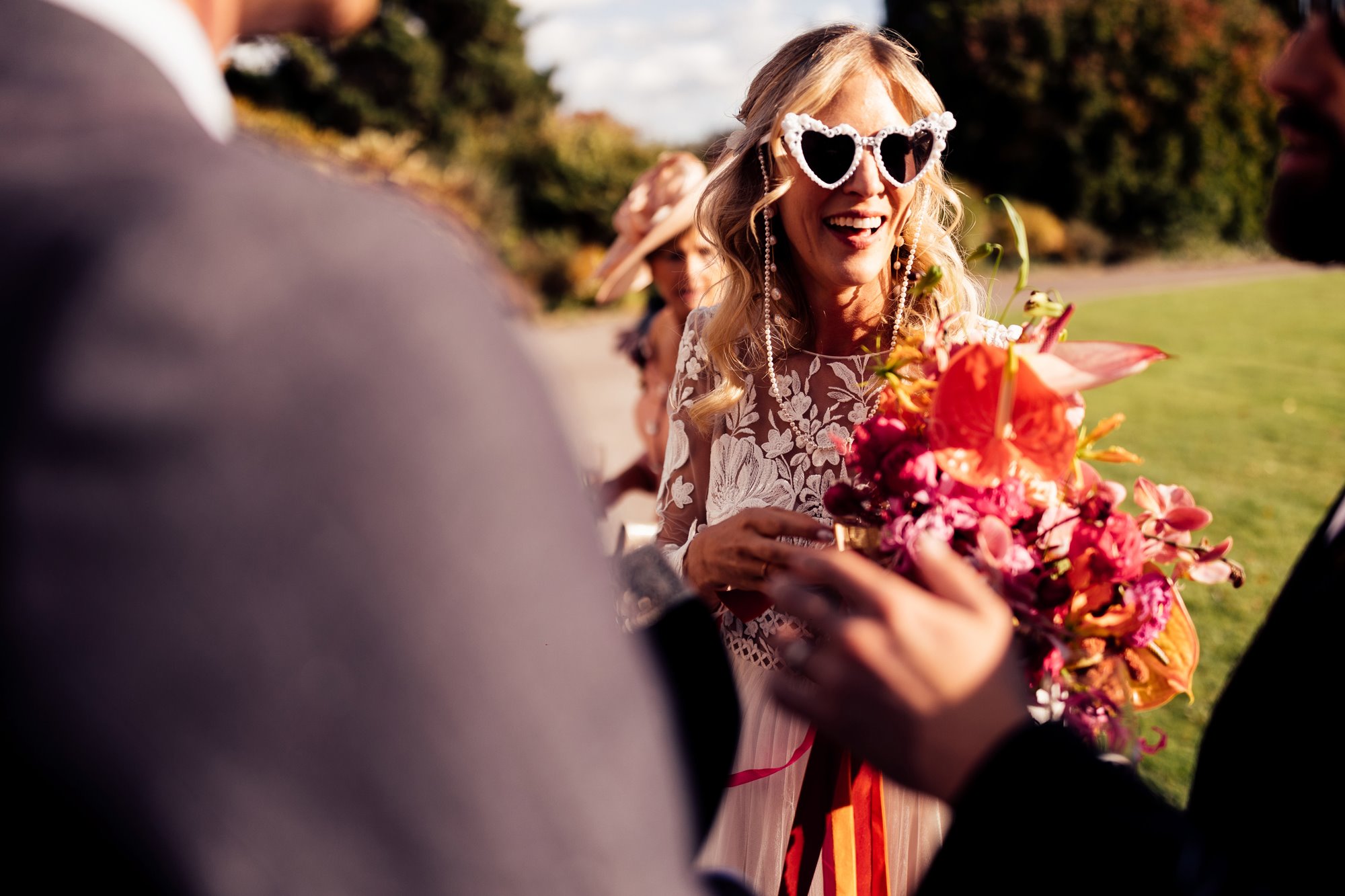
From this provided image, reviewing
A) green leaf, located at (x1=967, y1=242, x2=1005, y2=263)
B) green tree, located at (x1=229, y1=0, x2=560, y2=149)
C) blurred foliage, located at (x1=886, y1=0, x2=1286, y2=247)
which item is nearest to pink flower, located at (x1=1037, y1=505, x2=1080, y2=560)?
green leaf, located at (x1=967, y1=242, x2=1005, y2=263)

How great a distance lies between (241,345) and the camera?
23.1 inches

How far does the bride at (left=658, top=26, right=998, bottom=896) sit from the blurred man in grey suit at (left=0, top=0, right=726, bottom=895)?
1649mm

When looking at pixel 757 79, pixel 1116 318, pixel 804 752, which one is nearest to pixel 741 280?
pixel 757 79

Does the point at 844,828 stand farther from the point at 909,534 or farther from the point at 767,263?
the point at 767,263

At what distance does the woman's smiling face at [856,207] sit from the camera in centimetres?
256

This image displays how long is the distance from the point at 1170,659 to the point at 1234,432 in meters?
9.46

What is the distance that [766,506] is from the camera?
2352 mm

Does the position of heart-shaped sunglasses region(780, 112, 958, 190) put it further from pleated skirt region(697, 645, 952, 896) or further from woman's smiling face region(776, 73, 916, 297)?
pleated skirt region(697, 645, 952, 896)

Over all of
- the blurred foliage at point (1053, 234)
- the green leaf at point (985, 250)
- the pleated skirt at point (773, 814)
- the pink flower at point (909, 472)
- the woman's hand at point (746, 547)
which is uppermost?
the green leaf at point (985, 250)

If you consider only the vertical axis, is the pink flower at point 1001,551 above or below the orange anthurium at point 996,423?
below

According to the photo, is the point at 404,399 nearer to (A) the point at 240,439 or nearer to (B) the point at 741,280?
(A) the point at 240,439

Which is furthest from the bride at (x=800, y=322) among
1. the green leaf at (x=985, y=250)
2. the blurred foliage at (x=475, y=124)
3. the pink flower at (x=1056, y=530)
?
the blurred foliage at (x=475, y=124)

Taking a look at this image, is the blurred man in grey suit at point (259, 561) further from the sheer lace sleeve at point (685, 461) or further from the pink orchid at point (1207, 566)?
the sheer lace sleeve at point (685, 461)

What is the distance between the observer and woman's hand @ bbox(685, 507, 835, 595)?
1.89 m
